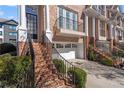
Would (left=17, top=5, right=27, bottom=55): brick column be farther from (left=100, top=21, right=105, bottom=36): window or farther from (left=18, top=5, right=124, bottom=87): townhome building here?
(left=100, top=21, right=105, bottom=36): window

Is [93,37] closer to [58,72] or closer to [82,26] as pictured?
[82,26]

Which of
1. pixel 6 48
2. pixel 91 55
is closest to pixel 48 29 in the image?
pixel 6 48

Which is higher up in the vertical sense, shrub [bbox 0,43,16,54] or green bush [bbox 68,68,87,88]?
shrub [bbox 0,43,16,54]

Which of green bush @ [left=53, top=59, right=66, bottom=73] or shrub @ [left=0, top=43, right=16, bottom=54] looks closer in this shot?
green bush @ [left=53, top=59, right=66, bottom=73]

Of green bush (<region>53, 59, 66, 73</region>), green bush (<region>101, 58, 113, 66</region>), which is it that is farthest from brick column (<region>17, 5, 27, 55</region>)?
green bush (<region>101, 58, 113, 66</region>)

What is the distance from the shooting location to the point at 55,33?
1338 centimetres

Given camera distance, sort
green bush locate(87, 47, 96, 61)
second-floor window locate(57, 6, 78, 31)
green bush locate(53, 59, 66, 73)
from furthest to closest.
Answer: green bush locate(87, 47, 96, 61)
second-floor window locate(57, 6, 78, 31)
green bush locate(53, 59, 66, 73)

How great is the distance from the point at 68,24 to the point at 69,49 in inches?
92.9

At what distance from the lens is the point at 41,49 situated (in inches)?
450

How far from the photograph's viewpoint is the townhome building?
10.5 metres

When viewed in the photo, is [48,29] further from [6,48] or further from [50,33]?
[6,48]

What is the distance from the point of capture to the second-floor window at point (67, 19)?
14061 mm
